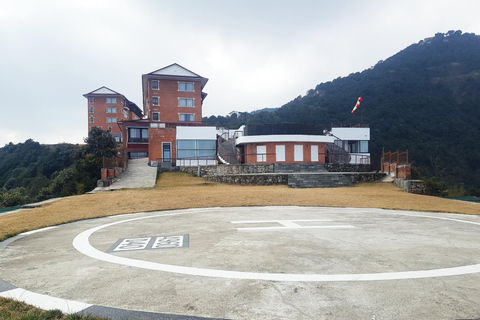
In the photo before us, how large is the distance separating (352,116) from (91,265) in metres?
65.2

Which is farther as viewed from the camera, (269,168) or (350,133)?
(350,133)

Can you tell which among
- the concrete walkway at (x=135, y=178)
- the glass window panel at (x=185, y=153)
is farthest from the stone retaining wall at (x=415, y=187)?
the glass window panel at (x=185, y=153)

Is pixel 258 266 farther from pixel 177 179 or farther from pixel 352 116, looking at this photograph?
pixel 352 116

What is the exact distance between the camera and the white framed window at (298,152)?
28844 millimetres

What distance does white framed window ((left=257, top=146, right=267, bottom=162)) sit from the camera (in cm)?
2885

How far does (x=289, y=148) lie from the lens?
1132 inches

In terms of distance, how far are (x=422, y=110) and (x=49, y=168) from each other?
257ft

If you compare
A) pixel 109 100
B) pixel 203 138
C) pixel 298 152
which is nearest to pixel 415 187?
pixel 298 152

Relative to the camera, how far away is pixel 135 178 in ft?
79.6

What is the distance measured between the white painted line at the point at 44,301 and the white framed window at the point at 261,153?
25652mm

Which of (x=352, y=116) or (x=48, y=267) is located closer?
(x=48, y=267)

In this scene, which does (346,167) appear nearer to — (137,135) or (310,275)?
(310,275)

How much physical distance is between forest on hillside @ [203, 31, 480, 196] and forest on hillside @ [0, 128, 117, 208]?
57.6 ft

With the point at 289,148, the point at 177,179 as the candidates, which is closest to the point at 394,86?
the point at 289,148
